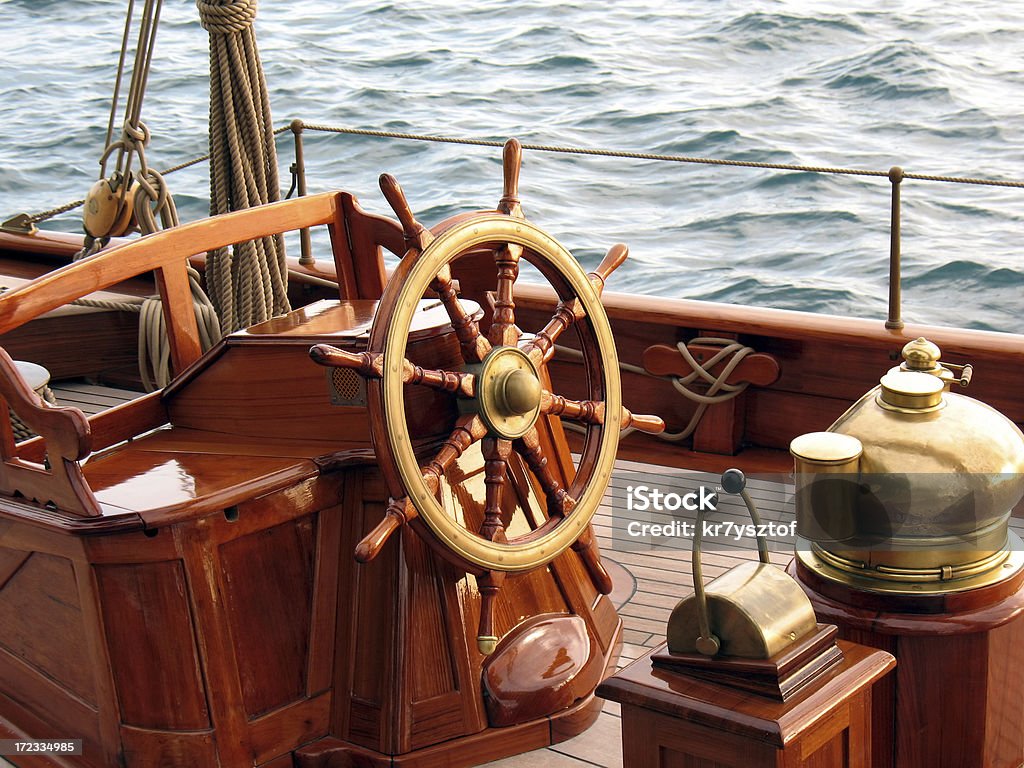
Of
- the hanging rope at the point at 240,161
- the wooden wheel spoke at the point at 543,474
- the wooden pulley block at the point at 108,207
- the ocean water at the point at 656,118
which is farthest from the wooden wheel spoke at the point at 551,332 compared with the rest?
the ocean water at the point at 656,118

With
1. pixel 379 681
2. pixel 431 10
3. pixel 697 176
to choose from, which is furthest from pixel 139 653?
pixel 431 10

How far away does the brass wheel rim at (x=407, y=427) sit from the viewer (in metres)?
→ 1.76

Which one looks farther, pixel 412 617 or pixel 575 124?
pixel 575 124

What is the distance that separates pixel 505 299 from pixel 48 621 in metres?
0.82

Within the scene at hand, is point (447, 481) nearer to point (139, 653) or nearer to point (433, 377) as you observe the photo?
point (433, 377)

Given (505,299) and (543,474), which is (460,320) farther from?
(543,474)

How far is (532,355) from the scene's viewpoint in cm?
198

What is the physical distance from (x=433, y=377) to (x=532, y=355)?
0.70 ft

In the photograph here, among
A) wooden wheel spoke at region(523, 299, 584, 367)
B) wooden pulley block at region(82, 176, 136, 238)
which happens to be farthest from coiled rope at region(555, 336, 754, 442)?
wooden pulley block at region(82, 176, 136, 238)

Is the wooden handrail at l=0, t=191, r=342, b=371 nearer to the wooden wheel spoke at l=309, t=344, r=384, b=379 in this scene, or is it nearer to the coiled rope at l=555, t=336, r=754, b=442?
the wooden wheel spoke at l=309, t=344, r=384, b=379

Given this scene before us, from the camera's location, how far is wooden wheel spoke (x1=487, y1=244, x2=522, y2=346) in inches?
76.7

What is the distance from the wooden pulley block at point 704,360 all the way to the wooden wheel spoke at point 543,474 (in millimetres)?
1262

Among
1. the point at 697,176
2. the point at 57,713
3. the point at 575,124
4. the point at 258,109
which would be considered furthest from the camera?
the point at 575,124

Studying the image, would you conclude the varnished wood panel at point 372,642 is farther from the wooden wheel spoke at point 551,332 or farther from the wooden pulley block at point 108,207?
the wooden pulley block at point 108,207
